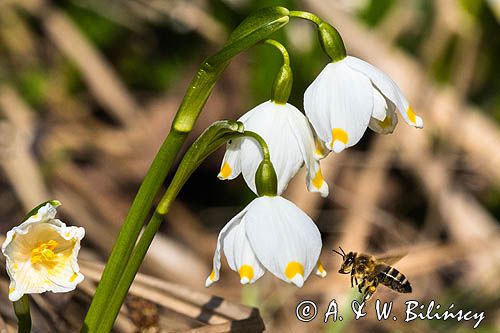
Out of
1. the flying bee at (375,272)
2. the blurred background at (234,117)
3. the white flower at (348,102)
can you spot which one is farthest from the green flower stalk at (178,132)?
the blurred background at (234,117)

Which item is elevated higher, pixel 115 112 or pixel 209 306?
pixel 209 306

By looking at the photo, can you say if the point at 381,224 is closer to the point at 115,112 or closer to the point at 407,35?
the point at 407,35

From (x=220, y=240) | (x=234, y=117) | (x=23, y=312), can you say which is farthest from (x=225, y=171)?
(x=234, y=117)

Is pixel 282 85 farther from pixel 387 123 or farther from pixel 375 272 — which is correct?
pixel 375 272

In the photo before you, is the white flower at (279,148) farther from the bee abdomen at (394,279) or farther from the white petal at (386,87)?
the bee abdomen at (394,279)

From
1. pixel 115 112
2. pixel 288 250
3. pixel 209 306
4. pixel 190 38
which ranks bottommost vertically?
pixel 115 112

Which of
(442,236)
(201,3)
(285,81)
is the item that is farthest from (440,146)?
(285,81)

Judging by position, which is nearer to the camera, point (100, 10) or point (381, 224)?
point (381, 224)
